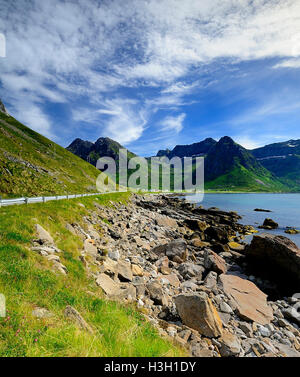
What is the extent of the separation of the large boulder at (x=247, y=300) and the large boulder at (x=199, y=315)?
3777 mm

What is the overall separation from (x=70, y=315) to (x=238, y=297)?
11259 mm

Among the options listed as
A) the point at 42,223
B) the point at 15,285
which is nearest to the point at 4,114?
the point at 42,223

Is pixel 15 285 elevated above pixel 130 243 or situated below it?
above

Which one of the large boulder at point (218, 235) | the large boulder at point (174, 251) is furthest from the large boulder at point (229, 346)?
the large boulder at point (218, 235)

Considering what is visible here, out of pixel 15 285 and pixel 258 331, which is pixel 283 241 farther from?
pixel 15 285

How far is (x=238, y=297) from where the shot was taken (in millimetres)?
12188

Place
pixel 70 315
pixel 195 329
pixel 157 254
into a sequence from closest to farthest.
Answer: pixel 70 315
pixel 195 329
pixel 157 254

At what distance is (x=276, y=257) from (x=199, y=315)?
1384 centimetres

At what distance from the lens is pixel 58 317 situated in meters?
5.02

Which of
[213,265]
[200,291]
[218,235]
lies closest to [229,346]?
[200,291]

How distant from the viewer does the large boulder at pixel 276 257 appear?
16.4m

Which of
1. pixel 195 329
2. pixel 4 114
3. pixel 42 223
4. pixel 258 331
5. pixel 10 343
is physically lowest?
pixel 258 331

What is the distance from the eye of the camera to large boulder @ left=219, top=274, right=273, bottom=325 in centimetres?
1067

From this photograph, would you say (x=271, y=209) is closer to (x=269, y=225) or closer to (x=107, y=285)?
(x=269, y=225)
